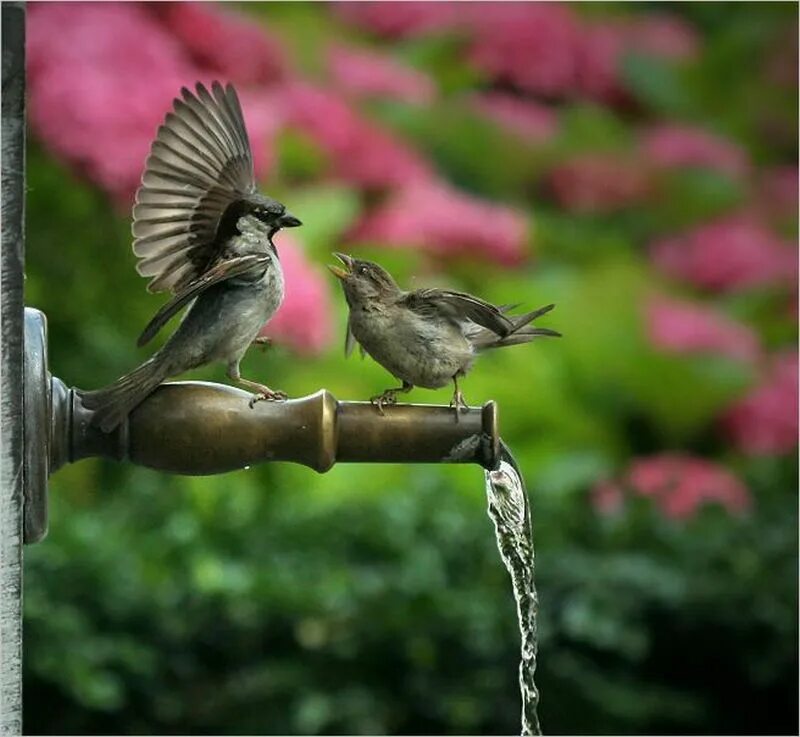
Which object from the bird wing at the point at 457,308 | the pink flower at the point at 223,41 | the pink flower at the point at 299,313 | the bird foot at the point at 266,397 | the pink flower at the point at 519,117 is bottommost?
the bird foot at the point at 266,397

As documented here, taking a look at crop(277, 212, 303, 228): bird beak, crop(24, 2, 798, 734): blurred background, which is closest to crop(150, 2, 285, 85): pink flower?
crop(24, 2, 798, 734): blurred background

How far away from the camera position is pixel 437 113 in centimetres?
359

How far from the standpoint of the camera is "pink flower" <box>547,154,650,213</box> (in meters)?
3.63

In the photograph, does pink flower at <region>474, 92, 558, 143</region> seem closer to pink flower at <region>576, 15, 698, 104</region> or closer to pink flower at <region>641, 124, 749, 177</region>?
Answer: pink flower at <region>576, 15, 698, 104</region>

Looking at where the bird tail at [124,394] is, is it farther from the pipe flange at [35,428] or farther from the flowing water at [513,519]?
the flowing water at [513,519]

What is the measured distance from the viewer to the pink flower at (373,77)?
138 inches

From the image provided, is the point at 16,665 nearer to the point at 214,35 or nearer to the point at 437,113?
the point at 214,35

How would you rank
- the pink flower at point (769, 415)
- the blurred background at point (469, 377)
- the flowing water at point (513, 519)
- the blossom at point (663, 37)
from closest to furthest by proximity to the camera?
the flowing water at point (513, 519) → the blurred background at point (469, 377) → the pink flower at point (769, 415) → the blossom at point (663, 37)

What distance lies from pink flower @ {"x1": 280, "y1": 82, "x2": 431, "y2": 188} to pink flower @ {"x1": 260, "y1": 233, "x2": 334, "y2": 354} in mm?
549

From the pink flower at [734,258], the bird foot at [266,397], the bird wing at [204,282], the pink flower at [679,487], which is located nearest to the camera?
the bird wing at [204,282]

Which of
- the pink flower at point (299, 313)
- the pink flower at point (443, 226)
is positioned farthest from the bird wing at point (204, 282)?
the pink flower at point (443, 226)

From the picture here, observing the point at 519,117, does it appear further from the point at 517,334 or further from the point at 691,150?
the point at 517,334

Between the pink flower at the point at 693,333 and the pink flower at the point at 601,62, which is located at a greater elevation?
the pink flower at the point at 601,62

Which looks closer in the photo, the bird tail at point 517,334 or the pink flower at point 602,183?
the bird tail at point 517,334
